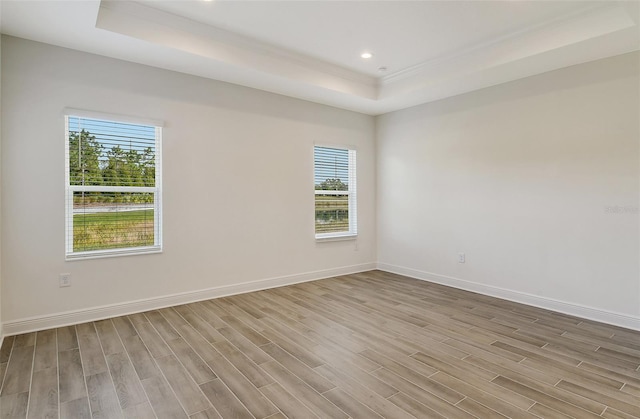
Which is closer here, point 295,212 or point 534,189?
point 534,189

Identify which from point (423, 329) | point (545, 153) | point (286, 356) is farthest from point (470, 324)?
point (545, 153)

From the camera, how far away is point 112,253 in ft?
11.8

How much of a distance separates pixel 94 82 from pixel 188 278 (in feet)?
7.44

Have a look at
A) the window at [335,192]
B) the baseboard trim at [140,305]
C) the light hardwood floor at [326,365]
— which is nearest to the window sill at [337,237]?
the window at [335,192]

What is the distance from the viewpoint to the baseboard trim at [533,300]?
338 centimetres

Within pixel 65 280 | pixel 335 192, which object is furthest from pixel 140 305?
pixel 335 192

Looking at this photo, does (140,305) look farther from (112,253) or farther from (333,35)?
(333,35)

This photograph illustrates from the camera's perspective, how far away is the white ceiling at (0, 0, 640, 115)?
9.73ft

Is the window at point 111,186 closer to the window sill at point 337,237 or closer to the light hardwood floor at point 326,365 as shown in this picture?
the light hardwood floor at point 326,365

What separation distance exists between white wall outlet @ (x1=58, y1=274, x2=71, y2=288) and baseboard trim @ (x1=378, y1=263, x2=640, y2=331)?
170 inches

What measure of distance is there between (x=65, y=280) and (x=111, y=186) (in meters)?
1.00

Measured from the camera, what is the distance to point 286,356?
271 centimetres

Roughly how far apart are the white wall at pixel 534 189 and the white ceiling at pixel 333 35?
0.38 metres

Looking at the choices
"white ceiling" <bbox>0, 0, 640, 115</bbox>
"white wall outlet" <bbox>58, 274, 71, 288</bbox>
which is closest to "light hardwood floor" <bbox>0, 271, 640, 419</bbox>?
"white wall outlet" <bbox>58, 274, 71, 288</bbox>
